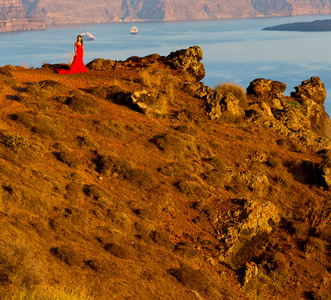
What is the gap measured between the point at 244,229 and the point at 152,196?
323 cm

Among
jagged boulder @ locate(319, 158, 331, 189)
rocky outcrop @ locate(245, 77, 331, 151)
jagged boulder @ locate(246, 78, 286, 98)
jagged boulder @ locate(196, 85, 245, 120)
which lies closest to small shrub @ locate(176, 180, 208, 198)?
jagged boulder @ locate(319, 158, 331, 189)

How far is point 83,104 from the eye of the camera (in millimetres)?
17688

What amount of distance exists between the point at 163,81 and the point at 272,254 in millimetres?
13797

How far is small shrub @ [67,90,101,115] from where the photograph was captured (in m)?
17.5

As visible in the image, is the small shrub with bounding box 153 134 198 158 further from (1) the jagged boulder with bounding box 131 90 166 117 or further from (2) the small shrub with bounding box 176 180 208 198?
(1) the jagged boulder with bounding box 131 90 166 117

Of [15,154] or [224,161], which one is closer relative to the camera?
[15,154]

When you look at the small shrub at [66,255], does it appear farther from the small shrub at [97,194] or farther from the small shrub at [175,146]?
the small shrub at [175,146]

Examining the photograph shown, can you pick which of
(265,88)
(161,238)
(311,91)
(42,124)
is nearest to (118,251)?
(161,238)

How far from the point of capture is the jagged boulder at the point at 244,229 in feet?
40.4

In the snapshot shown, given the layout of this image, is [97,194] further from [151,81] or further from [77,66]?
[77,66]

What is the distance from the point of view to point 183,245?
11.5 metres

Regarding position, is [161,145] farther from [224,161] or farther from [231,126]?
[231,126]

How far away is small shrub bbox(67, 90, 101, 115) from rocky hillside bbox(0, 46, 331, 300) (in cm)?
6

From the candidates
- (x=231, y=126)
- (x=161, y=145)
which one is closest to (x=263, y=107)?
(x=231, y=126)
